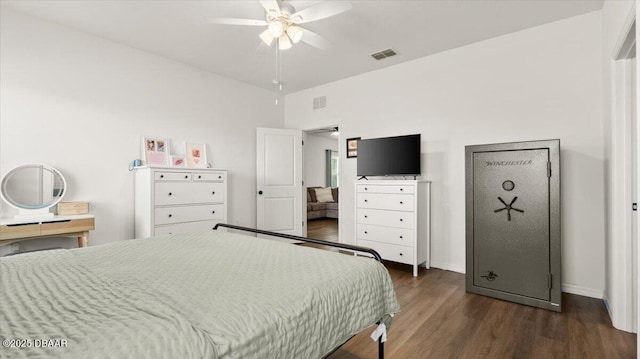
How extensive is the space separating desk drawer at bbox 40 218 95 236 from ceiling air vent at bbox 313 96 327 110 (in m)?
3.40

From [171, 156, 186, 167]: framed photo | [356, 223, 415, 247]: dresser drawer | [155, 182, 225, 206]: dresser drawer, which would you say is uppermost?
[171, 156, 186, 167]: framed photo

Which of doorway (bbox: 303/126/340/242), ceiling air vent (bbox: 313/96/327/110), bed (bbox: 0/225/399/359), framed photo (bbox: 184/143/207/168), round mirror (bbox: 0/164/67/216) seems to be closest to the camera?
bed (bbox: 0/225/399/359)

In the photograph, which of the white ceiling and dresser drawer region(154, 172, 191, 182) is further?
dresser drawer region(154, 172, 191, 182)

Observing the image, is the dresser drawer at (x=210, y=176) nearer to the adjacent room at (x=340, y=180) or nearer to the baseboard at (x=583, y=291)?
the adjacent room at (x=340, y=180)

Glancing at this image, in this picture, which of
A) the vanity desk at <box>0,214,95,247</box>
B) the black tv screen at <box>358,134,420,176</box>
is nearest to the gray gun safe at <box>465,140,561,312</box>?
the black tv screen at <box>358,134,420,176</box>

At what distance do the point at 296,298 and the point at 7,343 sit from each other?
0.74 meters

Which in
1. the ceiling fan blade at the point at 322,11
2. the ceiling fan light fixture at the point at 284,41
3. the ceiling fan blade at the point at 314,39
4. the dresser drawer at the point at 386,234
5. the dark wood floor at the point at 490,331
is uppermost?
the ceiling fan blade at the point at 322,11

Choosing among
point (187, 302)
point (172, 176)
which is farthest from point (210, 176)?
point (187, 302)

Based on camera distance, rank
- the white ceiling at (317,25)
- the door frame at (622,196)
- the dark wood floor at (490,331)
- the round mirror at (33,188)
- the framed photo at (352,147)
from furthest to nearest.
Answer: the framed photo at (352,147)
the round mirror at (33,188)
the white ceiling at (317,25)
the door frame at (622,196)
the dark wood floor at (490,331)

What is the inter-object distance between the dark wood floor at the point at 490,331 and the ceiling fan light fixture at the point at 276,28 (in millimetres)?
2382

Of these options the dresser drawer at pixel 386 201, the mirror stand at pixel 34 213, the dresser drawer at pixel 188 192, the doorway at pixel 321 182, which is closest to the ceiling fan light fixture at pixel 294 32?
the dresser drawer at pixel 386 201

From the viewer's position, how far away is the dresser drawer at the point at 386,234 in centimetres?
335

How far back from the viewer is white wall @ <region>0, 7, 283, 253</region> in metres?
2.77

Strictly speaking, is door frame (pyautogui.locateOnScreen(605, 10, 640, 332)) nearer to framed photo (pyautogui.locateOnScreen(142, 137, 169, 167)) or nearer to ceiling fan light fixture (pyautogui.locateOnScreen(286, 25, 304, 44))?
ceiling fan light fixture (pyautogui.locateOnScreen(286, 25, 304, 44))
